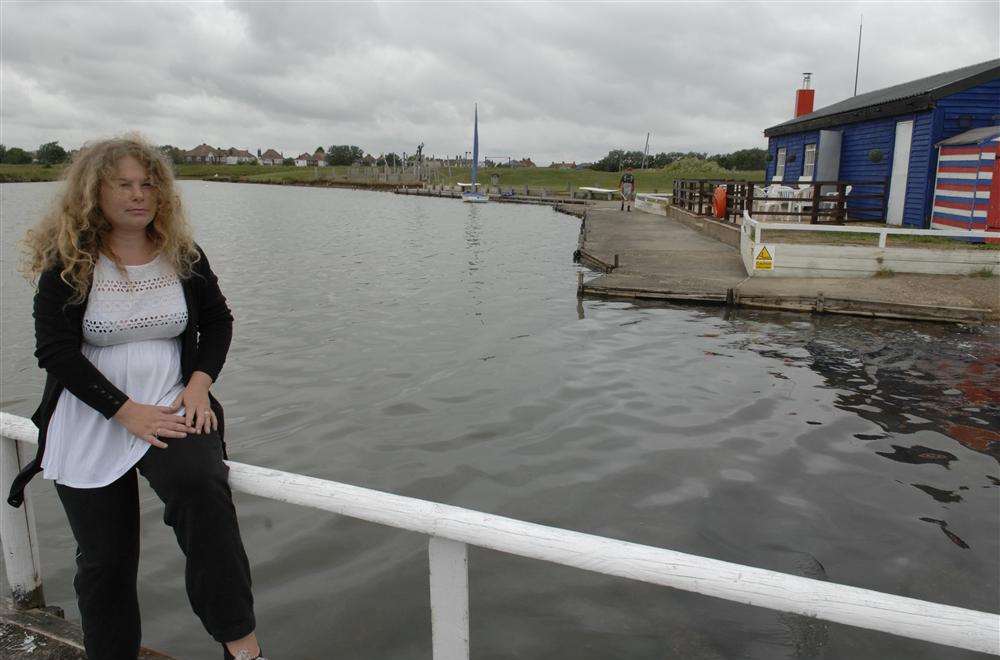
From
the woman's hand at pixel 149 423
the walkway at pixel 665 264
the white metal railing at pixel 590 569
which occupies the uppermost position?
the woman's hand at pixel 149 423

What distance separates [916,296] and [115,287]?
1345 centimetres

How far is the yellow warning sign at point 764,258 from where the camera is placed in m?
15.0

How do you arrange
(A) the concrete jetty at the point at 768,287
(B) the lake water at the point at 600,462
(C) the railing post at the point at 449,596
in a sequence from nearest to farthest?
(C) the railing post at the point at 449,596 → (B) the lake water at the point at 600,462 → (A) the concrete jetty at the point at 768,287

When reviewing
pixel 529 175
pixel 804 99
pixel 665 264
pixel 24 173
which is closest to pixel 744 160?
pixel 529 175

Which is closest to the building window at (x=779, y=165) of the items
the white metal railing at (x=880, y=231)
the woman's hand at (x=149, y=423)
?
the white metal railing at (x=880, y=231)

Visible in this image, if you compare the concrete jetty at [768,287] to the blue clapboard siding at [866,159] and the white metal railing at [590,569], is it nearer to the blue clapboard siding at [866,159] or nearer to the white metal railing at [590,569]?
the blue clapboard siding at [866,159]

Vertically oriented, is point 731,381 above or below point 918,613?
below

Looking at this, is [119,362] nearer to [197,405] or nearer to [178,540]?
[197,405]

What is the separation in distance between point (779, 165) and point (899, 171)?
10.8 metres

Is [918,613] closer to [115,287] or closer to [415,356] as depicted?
[115,287]

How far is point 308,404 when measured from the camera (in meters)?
8.80

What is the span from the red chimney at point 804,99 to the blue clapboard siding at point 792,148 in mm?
2232

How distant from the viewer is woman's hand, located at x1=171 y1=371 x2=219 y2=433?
256cm

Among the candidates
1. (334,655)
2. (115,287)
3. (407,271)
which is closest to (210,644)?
(334,655)
